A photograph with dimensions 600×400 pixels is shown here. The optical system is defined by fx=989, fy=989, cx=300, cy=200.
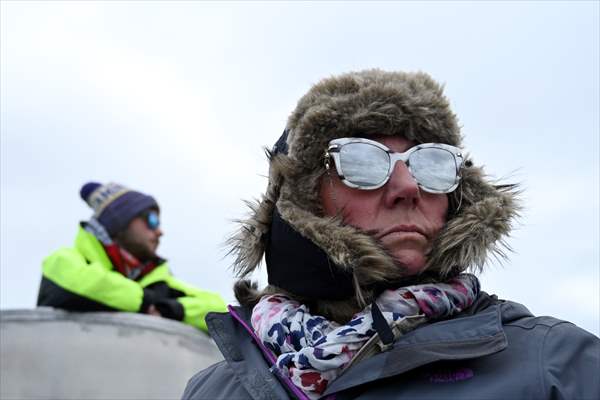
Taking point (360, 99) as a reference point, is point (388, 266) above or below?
below

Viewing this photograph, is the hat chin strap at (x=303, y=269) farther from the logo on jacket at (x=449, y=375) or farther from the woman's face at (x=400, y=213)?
the logo on jacket at (x=449, y=375)

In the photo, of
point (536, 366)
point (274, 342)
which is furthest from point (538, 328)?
point (274, 342)

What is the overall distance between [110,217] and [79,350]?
1.05 m

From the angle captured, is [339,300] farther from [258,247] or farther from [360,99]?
[360,99]

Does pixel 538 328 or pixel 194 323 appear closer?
pixel 538 328

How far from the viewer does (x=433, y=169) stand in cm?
221

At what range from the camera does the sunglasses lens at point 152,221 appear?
5426 millimetres

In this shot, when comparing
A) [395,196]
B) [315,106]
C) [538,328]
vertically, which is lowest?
[538,328]

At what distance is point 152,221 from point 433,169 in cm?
342

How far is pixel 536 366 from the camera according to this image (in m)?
1.83

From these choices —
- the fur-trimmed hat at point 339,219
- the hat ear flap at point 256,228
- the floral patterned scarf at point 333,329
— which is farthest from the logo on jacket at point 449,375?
the hat ear flap at point 256,228

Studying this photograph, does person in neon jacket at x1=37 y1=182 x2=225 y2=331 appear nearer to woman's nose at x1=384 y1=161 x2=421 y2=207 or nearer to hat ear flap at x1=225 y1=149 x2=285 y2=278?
hat ear flap at x1=225 y1=149 x2=285 y2=278

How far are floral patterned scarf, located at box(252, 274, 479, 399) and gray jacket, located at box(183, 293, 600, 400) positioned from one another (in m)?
0.03

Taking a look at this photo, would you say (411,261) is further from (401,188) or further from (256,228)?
(256,228)
